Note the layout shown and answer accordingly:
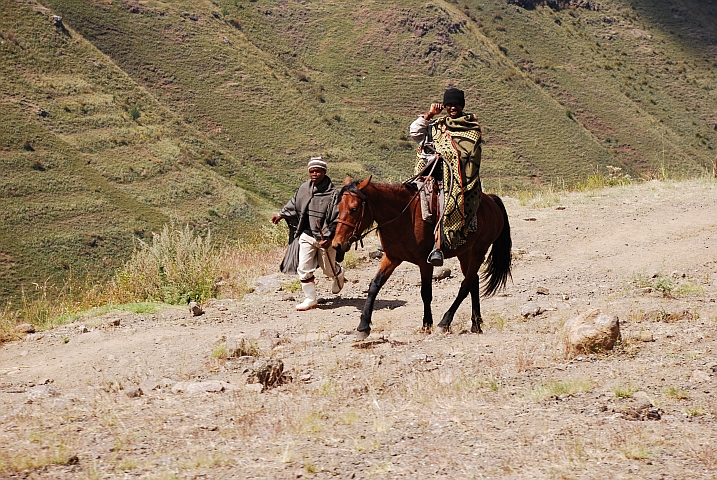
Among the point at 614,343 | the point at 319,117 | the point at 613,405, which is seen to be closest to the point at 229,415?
the point at 613,405

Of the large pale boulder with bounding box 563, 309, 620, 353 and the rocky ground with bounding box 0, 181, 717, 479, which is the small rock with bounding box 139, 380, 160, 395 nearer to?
the rocky ground with bounding box 0, 181, 717, 479

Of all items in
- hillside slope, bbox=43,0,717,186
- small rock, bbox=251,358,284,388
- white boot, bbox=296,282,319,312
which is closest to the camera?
small rock, bbox=251,358,284,388

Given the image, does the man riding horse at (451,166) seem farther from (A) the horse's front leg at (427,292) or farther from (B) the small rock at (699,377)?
(B) the small rock at (699,377)

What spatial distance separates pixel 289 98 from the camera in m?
70.1

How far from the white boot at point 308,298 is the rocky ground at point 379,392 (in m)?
0.14

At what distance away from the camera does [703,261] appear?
12422 mm

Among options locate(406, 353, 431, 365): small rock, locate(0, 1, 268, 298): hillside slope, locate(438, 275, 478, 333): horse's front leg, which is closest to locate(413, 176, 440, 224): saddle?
locate(438, 275, 478, 333): horse's front leg

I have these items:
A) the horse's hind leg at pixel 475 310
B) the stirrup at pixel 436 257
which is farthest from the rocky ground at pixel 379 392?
the stirrup at pixel 436 257

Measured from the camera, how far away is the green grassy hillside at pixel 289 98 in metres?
49.4

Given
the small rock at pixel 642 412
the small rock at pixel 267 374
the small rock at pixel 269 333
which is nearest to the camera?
the small rock at pixel 642 412

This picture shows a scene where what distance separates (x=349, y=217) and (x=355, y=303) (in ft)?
10.2

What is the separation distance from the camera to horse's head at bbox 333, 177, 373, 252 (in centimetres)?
874

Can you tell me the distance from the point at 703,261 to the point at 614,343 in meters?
5.48

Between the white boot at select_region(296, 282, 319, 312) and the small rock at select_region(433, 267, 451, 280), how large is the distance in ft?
7.07
